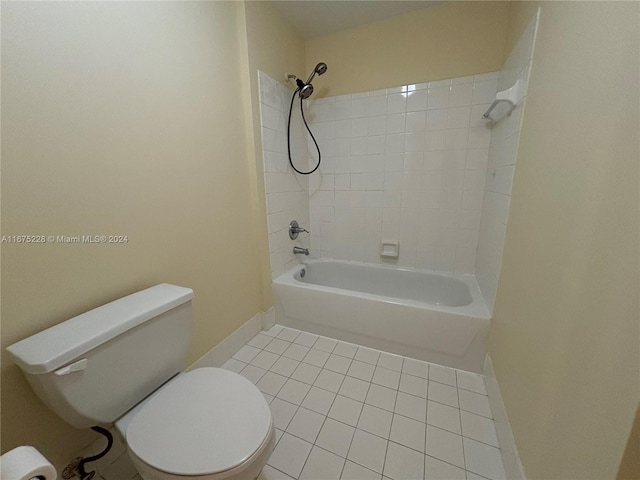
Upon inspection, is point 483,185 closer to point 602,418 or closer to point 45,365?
point 602,418

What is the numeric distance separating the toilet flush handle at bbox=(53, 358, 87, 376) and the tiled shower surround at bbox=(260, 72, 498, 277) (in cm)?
125

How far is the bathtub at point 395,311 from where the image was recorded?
1479 mm

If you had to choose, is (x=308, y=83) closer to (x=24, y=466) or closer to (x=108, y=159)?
(x=108, y=159)

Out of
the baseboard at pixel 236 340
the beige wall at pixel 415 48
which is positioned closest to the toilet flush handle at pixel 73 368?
the baseboard at pixel 236 340

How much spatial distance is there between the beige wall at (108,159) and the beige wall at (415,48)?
0.85 m

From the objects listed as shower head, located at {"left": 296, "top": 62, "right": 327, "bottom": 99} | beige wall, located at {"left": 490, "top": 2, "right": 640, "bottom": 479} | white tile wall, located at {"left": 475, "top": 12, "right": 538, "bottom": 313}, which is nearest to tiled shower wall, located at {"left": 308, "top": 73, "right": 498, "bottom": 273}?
white tile wall, located at {"left": 475, "top": 12, "right": 538, "bottom": 313}

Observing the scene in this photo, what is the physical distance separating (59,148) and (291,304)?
1.46 meters

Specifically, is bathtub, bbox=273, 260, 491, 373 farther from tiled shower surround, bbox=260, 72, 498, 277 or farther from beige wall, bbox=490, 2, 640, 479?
beige wall, bbox=490, 2, 640, 479

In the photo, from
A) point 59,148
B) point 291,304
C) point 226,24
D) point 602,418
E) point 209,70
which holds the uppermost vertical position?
point 226,24

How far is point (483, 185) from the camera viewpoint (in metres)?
1.83

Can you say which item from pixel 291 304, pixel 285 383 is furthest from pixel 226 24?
pixel 285 383

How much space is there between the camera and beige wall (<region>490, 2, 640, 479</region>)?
0.49 m

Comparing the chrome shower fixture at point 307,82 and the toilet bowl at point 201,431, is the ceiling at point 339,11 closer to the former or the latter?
the chrome shower fixture at point 307,82

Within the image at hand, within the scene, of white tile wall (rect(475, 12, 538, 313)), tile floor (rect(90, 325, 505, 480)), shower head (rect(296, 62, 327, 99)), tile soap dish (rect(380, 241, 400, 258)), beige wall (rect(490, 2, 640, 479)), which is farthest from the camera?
tile soap dish (rect(380, 241, 400, 258))
